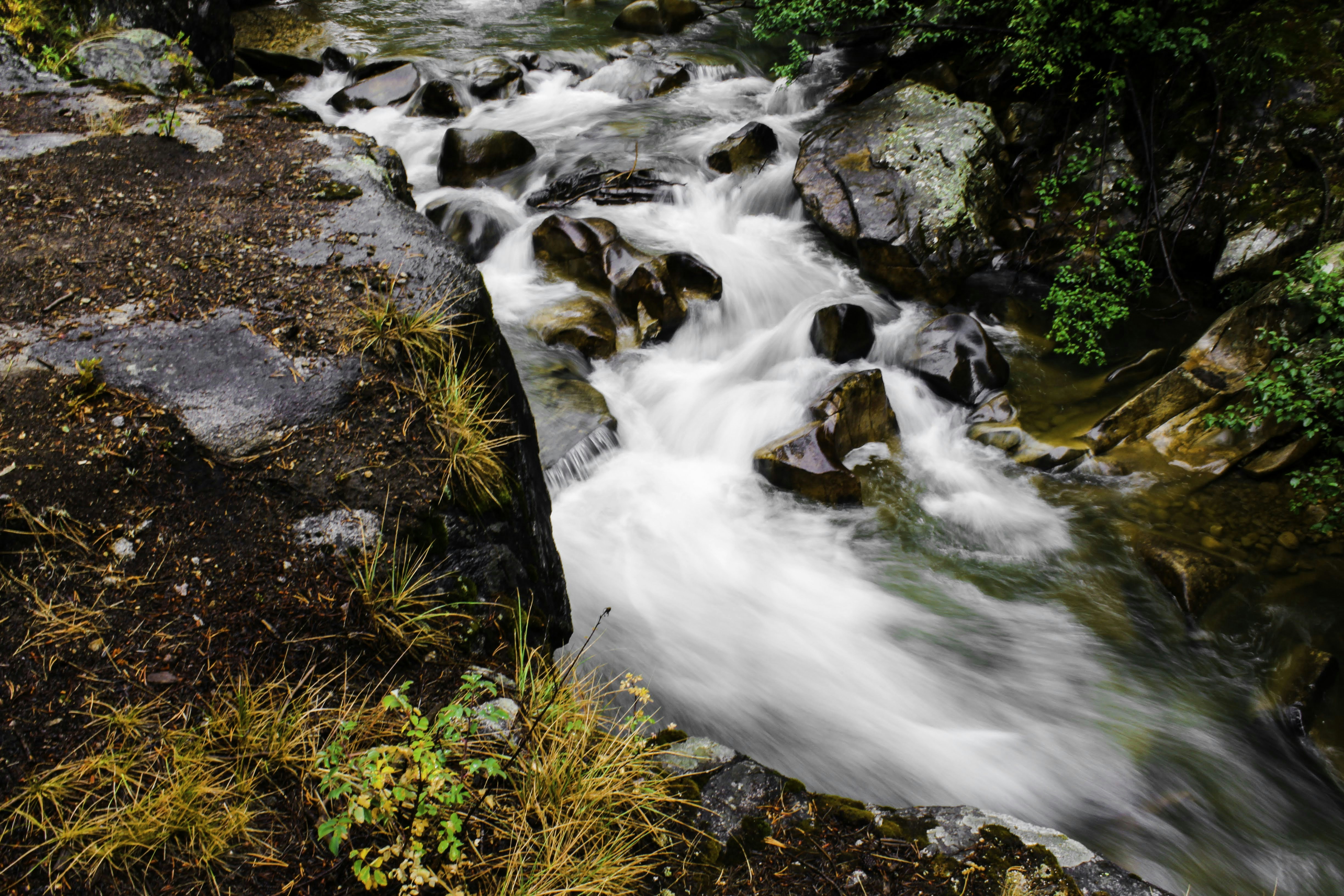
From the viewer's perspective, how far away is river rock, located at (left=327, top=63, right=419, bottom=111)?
36.8 feet

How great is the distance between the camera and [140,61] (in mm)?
7250

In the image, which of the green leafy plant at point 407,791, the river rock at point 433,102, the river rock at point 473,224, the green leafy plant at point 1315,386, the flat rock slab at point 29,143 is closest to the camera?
the green leafy plant at point 407,791

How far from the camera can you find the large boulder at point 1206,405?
5863 millimetres

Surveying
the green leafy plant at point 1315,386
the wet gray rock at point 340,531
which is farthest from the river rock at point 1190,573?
the wet gray rock at point 340,531

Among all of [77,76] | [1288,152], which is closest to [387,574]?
[77,76]

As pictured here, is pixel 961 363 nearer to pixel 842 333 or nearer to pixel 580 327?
pixel 842 333

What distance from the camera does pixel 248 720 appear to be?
91.2 inches

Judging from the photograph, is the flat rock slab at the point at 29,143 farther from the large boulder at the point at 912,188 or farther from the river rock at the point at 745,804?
the large boulder at the point at 912,188

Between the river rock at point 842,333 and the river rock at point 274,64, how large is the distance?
393 inches

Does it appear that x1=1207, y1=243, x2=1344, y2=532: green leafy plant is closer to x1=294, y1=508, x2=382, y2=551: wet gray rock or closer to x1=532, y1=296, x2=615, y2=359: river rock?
x1=532, y1=296, x2=615, y2=359: river rock

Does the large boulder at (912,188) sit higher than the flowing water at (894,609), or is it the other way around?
the large boulder at (912,188)

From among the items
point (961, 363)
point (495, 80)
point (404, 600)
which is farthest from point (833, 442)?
point (495, 80)

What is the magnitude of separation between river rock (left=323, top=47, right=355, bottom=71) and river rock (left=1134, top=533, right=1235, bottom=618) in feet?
43.3

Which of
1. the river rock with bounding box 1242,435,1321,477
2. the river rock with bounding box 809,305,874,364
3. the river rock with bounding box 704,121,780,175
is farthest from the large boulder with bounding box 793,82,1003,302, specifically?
the river rock with bounding box 1242,435,1321,477
